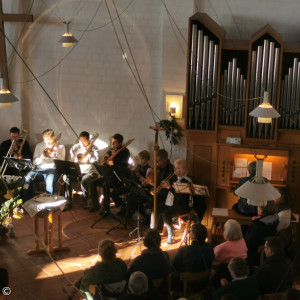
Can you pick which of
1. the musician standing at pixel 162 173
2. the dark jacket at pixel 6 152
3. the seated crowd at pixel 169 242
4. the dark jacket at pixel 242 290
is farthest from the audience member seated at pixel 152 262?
the dark jacket at pixel 6 152

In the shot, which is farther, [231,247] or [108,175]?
[108,175]

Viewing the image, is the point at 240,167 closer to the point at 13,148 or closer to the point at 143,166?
the point at 143,166

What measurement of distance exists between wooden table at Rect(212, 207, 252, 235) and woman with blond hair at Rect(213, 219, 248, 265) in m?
1.35

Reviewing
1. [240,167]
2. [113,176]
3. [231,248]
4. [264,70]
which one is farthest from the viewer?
[113,176]

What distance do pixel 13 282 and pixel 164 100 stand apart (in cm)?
368

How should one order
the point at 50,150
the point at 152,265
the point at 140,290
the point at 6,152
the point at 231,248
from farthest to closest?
the point at 6,152, the point at 50,150, the point at 231,248, the point at 152,265, the point at 140,290

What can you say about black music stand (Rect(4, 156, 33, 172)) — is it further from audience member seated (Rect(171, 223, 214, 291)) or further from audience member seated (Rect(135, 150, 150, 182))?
audience member seated (Rect(171, 223, 214, 291))

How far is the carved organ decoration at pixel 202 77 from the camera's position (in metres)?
7.72

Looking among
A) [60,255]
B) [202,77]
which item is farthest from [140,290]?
[202,77]

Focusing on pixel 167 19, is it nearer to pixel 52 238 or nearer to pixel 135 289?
pixel 52 238

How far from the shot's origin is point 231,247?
19.1 ft

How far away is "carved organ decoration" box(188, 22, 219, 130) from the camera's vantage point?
7.72 m

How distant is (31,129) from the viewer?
9.69 metres

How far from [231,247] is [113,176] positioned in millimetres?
2982
